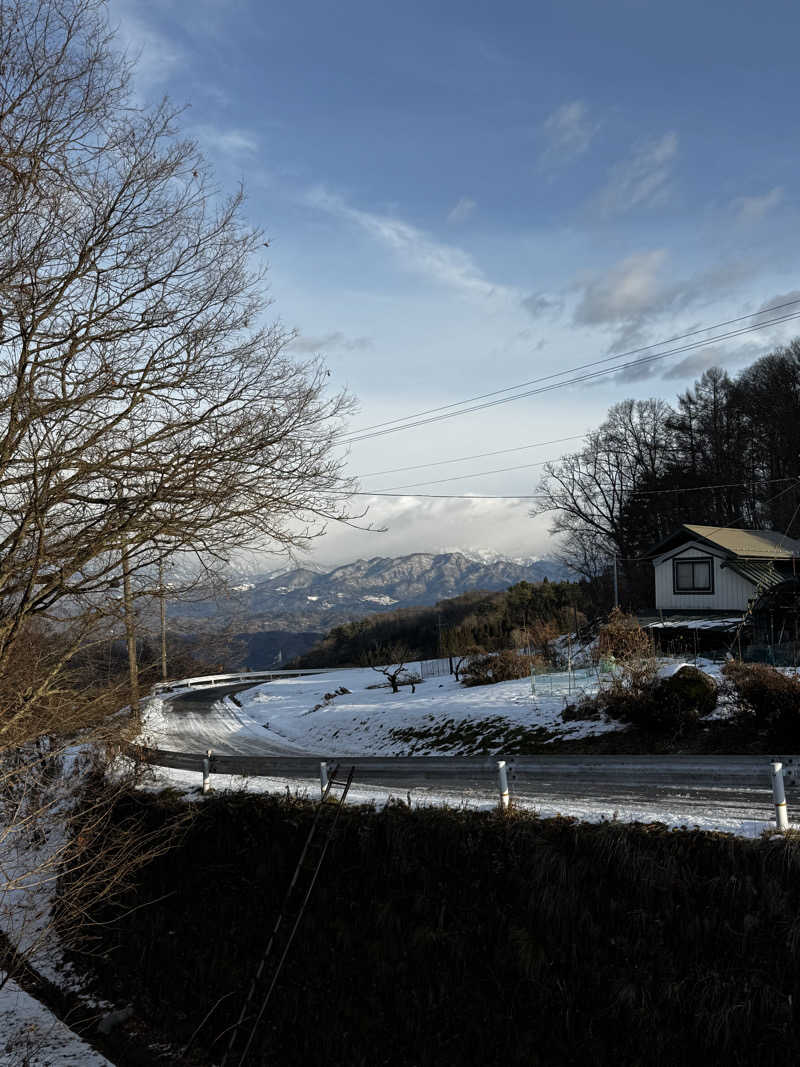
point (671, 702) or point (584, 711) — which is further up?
point (671, 702)

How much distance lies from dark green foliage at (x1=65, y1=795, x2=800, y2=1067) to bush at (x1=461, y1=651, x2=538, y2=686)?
50.7ft

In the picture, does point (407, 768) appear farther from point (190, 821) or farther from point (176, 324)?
point (176, 324)

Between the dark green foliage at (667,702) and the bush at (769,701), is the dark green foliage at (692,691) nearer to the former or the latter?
the dark green foliage at (667,702)

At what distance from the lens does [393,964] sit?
9.39 m

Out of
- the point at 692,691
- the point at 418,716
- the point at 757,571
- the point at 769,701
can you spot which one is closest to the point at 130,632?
the point at 769,701

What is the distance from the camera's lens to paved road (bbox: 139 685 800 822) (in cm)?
952

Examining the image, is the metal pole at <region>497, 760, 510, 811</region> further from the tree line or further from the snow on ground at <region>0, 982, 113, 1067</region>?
the tree line

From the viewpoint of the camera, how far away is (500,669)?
27016 mm

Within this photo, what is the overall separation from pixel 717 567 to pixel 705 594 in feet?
4.46

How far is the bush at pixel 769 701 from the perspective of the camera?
15031 millimetres

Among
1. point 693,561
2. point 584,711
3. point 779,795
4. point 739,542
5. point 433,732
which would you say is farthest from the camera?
point 693,561

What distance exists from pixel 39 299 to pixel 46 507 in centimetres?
174

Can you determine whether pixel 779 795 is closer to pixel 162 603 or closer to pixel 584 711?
pixel 162 603

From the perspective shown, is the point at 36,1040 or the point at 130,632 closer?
the point at 130,632
